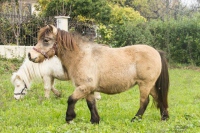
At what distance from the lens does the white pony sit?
8.80 meters

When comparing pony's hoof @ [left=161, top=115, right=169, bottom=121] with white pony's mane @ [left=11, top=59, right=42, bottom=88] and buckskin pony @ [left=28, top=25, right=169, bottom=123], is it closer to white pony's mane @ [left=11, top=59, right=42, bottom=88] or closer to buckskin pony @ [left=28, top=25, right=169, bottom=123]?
buckskin pony @ [left=28, top=25, right=169, bottom=123]

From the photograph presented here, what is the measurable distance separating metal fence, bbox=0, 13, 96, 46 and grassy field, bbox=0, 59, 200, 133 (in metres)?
6.54

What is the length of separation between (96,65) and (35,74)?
342 cm

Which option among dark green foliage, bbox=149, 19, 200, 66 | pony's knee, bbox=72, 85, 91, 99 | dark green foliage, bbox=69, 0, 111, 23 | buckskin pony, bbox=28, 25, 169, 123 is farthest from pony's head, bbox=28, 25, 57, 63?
dark green foliage, bbox=149, 19, 200, 66

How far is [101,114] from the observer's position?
698cm

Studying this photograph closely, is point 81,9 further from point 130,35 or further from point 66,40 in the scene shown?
point 66,40

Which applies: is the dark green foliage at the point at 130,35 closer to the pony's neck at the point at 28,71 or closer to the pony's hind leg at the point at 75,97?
the pony's neck at the point at 28,71

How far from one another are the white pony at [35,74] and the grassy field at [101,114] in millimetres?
290

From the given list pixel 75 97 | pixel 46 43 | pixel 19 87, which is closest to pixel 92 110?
pixel 75 97

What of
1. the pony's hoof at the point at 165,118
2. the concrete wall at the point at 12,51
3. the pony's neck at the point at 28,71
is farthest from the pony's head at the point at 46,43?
the concrete wall at the point at 12,51

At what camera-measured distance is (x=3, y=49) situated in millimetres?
15930

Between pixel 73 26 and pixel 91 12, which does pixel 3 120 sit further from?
pixel 91 12

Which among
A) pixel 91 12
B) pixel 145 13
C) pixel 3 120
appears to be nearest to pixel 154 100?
pixel 3 120

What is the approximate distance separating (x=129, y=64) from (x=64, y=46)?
4.03ft
